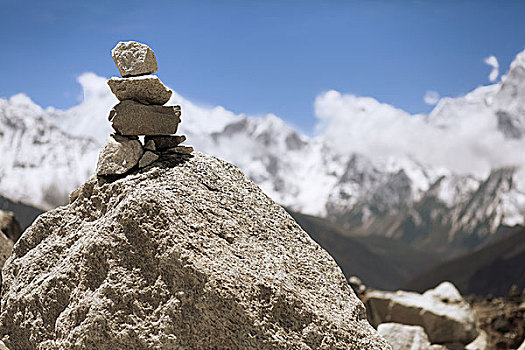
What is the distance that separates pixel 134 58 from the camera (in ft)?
24.9

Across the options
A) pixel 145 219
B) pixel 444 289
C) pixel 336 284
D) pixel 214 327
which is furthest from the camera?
pixel 444 289

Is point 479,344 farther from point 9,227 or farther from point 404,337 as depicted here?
point 9,227

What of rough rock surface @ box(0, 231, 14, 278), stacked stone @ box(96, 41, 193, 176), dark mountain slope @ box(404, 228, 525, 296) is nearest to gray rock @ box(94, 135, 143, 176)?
stacked stone @ box(96, 41, 193, 176)

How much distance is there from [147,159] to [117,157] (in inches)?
15.0

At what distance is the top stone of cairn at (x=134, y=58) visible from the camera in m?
7.57

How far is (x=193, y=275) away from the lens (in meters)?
6.02

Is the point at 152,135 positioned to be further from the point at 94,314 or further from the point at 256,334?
the point at 256,334

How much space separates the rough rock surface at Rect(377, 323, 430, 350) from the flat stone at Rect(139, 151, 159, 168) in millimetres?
6069

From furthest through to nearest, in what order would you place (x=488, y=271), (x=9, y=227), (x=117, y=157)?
(x=488, y=271), (x=9, y=227), (x=117, y=157)

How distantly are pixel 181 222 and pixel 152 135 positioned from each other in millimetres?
1829

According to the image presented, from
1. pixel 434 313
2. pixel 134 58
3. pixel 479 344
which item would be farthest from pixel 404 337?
pixel 134 58

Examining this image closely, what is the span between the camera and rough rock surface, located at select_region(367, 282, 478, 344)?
14.9 meters

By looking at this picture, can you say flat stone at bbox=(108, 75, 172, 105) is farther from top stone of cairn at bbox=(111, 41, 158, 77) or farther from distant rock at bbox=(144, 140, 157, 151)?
distant rock at bbox=(144, 140, 157, 151)

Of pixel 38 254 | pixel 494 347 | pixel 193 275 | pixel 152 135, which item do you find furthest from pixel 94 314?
A: pixel 494 347
